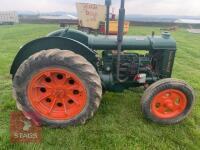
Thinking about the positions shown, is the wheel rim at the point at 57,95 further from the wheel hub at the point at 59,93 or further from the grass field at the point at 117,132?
the grass field at the point at 117,132

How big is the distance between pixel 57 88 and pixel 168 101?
5.54ft

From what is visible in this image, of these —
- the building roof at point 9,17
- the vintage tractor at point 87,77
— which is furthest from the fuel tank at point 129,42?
the building roof at point 9,17

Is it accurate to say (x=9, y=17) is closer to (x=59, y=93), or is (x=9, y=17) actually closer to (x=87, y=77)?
(x=59, y=93)

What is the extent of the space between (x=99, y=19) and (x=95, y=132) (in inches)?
463

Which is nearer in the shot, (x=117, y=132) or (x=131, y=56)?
(x=117, y=132)

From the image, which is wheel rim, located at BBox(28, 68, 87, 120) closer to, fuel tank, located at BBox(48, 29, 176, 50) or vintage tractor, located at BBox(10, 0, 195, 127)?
vintage tractor, located at BBox(10, 0, 195, 127)

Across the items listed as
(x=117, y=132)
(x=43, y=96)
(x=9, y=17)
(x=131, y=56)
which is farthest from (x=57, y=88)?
(x=9, y=17)

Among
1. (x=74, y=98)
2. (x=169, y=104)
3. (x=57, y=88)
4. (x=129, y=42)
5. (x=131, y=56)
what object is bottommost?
(x=169, y=104)

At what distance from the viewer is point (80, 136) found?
3.93 metres

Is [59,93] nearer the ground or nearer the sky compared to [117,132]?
nearer the sky

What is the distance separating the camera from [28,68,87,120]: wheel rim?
3.90 meters

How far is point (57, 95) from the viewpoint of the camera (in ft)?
13.2

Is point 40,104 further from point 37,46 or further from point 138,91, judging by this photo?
point 138,91

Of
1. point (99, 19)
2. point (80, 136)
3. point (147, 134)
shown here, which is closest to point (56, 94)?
point (80, 136)
